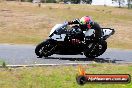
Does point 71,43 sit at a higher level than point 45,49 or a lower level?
higher

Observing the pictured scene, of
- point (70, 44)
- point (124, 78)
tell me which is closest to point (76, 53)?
point (70, 44)

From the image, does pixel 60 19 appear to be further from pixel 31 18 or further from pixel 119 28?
pixel 119 28

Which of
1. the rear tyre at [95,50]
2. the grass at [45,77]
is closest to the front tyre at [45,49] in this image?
the rear tyre at [95,50]

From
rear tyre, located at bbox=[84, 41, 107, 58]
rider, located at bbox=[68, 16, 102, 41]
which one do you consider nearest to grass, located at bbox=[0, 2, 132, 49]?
rear tyre, located at bbox=[84, 41, 107, 58]

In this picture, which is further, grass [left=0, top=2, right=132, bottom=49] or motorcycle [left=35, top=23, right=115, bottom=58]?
grass [left=0, top=2, right=132, bottom=49]

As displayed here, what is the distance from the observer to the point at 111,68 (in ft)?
42.4

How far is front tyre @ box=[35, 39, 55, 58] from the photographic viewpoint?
1609 centimetres

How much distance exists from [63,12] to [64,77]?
36.7 meters

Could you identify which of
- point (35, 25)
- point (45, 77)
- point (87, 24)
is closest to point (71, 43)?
point (87, 24)

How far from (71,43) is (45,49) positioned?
Answer: 39.7 inches

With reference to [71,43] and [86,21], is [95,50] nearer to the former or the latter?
[71,43]

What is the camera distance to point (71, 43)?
16.5 m

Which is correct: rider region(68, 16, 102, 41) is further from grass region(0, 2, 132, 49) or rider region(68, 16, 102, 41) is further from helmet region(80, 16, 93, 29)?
grass region(0, 2, 132, 49)

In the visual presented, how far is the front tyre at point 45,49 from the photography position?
16094mm
